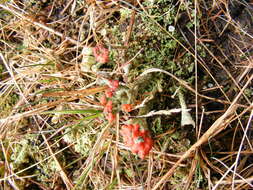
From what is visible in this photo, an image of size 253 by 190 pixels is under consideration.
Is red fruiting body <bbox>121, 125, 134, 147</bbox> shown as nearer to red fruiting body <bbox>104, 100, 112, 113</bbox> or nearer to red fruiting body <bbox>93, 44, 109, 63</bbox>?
red fruiting body <bbox>104, 100, 112, 113</bbox>

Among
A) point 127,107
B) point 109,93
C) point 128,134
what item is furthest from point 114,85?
point 128,134

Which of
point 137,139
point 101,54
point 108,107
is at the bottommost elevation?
point 137,139

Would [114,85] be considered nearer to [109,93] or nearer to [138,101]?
[109,93]

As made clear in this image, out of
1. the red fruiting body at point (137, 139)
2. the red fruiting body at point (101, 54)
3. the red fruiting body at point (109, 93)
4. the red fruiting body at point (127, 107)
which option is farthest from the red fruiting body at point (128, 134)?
the red fruiting body at point (101, 54)

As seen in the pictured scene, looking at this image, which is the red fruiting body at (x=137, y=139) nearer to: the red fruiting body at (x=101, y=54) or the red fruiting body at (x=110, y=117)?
the red fruiting body at (x=110, y=117)

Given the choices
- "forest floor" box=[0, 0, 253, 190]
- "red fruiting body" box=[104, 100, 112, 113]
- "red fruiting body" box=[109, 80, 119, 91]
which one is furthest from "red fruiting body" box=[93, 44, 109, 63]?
"red fruiting body" box=[104, 100, 112, 113]

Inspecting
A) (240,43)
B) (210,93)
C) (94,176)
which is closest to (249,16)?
(240,43)
